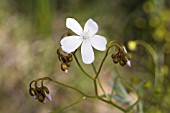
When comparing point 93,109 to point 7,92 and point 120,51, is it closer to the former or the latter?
point 7,92

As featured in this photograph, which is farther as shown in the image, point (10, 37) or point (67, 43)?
point (10, 37)

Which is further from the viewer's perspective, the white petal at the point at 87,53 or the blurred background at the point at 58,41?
the blurred background at the point at 58,41

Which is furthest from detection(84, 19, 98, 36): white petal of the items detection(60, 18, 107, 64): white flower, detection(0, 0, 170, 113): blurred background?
detection(0, 0, 170, 113): blurred background

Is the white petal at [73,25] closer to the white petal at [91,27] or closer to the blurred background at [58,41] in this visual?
the white petal at [91,27]

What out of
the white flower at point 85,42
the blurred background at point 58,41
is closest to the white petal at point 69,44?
the white flower at point 85,42

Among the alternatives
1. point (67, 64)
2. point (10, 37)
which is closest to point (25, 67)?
point (10, 37)

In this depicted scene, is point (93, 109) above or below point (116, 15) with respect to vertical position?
below

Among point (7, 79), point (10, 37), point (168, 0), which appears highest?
point (168, 0)
